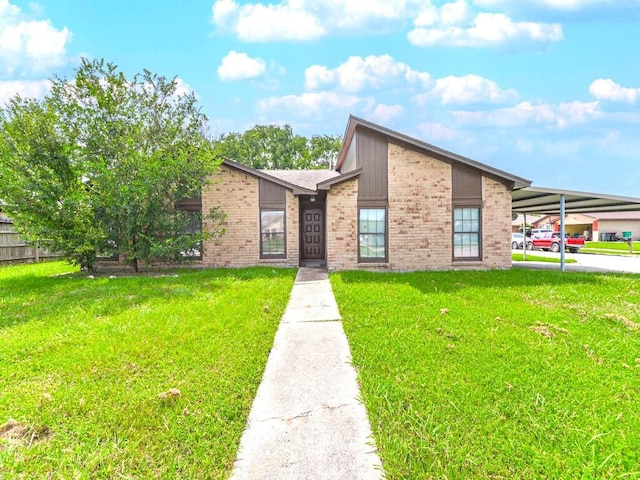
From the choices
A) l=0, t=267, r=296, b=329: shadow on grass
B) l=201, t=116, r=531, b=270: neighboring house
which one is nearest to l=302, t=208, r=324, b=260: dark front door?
l=0, t=267, r=296, b=329: shadow on grass

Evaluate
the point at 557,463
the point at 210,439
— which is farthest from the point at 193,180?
the point at 557,463

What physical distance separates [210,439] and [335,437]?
98cm

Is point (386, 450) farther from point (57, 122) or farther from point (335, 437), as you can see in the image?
point (57, 122)

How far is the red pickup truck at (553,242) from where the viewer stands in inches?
882

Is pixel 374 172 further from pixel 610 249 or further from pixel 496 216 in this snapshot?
pixel 610 249

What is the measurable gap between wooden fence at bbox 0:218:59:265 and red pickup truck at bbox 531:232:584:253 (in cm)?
2956

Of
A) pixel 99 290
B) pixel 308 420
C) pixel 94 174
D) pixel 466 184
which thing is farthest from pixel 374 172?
pixel 308 420

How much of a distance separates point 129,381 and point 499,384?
380 cm

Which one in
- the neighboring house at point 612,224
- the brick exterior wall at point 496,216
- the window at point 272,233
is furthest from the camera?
the neighboring house at point 612,224

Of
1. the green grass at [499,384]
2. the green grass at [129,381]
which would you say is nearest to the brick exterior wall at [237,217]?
the green grass at [129,381]

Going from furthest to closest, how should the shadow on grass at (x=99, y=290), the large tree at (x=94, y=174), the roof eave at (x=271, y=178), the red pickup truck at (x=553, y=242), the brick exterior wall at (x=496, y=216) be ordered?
the red pickup truck at (x=553, y=242), the roof eave at (x=271, y=178), the brick exterior wall at (x=496, y=216), the large tree at (x=94, y=174), the shadow on grass at (x=99, y=290)

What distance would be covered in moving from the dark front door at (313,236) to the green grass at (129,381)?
258 inches

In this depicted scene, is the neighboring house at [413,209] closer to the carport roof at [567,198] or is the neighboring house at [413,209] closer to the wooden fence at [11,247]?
the carport roof at [567,198]

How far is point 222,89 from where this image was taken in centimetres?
1631
